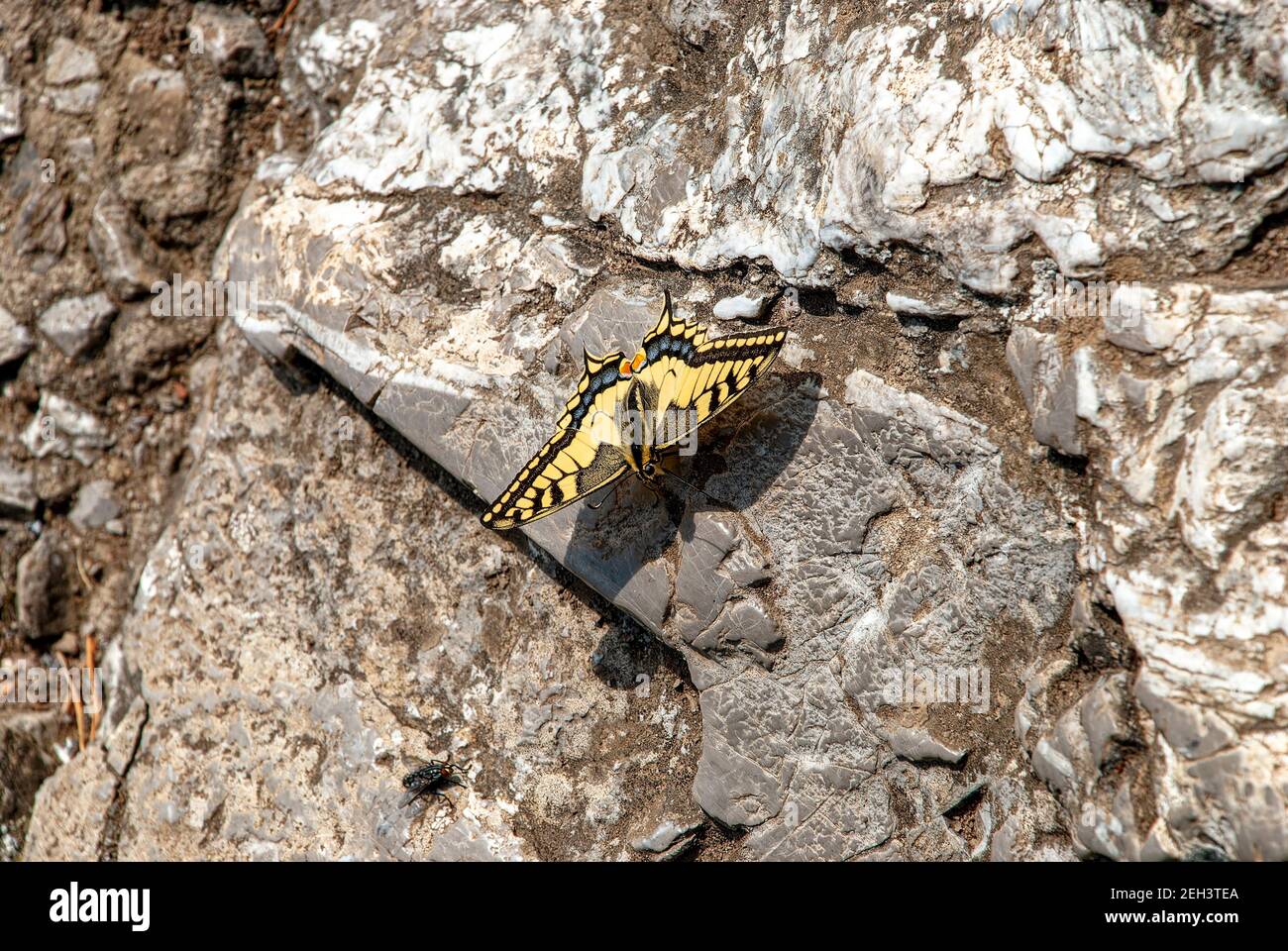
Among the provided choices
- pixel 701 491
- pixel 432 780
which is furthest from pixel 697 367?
pixel 432 780

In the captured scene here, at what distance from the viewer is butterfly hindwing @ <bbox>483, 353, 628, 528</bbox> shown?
10.0 feet

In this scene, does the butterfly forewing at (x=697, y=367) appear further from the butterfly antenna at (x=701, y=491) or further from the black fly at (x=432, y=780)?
the black fly at (x=432, y=780)

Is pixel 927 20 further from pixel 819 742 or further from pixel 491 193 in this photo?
pixel 819 742

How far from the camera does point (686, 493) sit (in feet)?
10.6

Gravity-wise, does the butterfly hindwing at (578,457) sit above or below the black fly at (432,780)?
above

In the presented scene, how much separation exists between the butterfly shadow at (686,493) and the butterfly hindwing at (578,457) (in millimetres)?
225

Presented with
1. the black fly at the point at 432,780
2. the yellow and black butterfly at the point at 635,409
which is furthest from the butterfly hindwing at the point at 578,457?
the black fly at the point at 432,780

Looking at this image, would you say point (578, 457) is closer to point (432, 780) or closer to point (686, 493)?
point (686, 493)

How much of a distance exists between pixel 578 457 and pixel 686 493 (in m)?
0.38

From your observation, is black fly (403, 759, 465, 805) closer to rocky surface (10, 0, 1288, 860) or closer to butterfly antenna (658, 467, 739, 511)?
rocky surface (10, 0, 1288, 860)

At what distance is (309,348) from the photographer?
3.69m

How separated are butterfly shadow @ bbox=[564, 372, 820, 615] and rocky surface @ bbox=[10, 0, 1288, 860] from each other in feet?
0.05

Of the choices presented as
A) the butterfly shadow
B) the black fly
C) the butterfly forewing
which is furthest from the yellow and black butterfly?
the black fly

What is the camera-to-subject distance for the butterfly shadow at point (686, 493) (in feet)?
10.2
